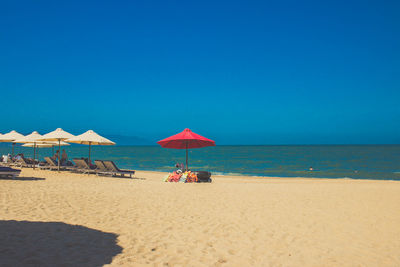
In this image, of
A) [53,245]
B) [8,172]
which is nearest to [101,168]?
[8,172]

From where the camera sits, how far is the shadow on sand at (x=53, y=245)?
3.65 meters

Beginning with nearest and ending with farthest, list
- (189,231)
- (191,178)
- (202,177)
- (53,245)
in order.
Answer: (53,245) → (189,231) → (191,178) → (202,177)

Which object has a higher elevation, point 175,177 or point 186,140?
point 186,140

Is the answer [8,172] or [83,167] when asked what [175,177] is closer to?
[83,167]

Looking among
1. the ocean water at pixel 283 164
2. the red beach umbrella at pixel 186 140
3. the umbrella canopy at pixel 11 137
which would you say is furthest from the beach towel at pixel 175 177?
the ocean water at pixel 283 164

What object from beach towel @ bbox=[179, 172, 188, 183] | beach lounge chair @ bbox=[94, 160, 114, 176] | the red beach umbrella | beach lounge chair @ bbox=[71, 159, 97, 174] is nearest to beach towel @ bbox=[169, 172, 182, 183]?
beach towel @ bbox=[179, 172, 188, 183]

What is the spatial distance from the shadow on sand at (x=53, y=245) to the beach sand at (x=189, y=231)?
1 centimetres

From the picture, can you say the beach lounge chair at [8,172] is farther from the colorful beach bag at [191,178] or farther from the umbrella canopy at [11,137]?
the umbrella canopy at [11,137]

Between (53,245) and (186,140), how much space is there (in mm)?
9061

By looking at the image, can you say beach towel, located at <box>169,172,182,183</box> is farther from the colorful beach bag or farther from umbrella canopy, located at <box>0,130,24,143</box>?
umbrella canopy, located at <box>0,130,24,143</box>

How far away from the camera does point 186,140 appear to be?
13.0m

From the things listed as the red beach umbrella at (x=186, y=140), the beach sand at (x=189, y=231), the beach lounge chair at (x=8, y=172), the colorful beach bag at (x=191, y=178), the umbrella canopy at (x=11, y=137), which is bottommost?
the beach sand at (x=189, y=231)

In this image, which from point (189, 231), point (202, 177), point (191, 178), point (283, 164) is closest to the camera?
point (189, 231)

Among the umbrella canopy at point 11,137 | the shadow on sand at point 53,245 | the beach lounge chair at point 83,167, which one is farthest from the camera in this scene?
the umbrella canopy at point 11,137
